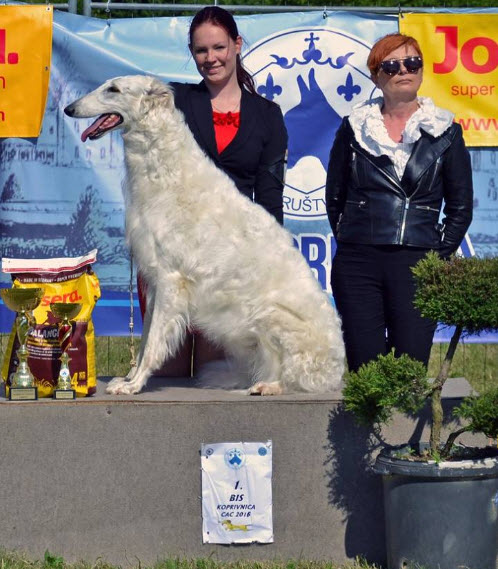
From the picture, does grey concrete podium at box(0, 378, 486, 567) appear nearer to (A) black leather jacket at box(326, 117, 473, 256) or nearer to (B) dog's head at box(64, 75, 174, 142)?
(A) black leather jacket at box(326, 117, 473, 256)

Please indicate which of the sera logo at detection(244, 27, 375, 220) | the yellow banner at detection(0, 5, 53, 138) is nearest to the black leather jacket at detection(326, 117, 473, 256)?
the sera logo at detection(244, 27, 375, 220)

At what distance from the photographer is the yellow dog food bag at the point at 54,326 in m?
4.64

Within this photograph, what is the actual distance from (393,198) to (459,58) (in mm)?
2766

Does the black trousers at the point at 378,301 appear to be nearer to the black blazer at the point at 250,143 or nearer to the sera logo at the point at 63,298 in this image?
the black blazer at the point at 250,143

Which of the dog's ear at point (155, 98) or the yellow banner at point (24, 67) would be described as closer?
the dog's ear at point (155, 98)

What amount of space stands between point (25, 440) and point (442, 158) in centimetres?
222

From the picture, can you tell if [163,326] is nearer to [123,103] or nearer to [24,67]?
[123,103]

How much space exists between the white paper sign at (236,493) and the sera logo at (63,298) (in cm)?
94

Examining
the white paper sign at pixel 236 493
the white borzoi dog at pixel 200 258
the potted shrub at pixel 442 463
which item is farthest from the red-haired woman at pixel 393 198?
the white paper sign at pixel 236 493

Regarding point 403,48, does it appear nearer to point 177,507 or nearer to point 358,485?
point 358,485

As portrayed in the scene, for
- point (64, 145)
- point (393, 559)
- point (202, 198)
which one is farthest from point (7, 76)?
point (393, 559)

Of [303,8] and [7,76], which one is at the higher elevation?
[303,8]

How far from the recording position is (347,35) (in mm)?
7152

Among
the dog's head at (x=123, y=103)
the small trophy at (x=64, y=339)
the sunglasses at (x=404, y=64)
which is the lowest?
the small trophy at (x=64, y=339)
